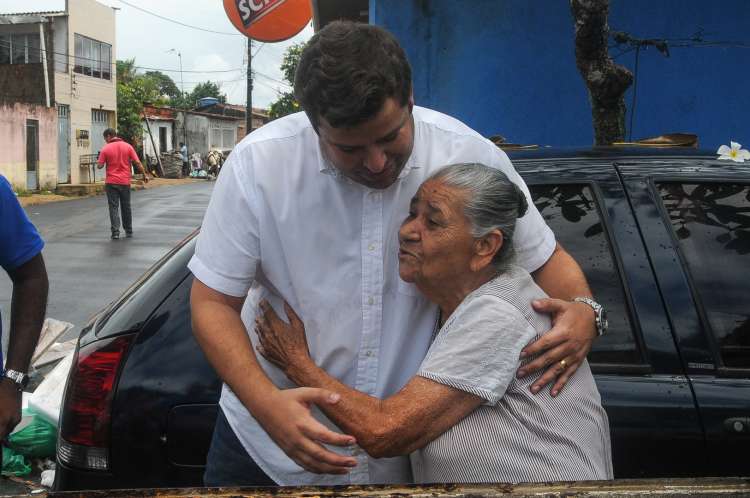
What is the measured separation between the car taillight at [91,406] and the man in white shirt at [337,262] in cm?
68

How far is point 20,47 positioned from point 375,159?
2945 cm

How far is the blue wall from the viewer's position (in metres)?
6.96

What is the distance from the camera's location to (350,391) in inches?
63.7

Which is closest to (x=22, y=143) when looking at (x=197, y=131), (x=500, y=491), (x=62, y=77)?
(x=62, y=77)

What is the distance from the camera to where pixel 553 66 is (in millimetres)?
7266

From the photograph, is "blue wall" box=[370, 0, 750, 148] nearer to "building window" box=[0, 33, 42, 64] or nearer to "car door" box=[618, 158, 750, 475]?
"car door" box=[618, 158, 750, 475]

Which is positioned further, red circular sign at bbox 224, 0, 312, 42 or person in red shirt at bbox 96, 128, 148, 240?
person in red shirt at bbox 96, 128, 148, 240

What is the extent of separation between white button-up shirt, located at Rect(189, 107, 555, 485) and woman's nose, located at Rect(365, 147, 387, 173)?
128mm

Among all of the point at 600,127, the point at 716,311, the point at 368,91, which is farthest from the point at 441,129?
the point at 600,127

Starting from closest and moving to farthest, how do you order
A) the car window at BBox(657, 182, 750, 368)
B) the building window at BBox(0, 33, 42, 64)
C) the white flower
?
the car window at BBox(657, 182, 750, 368) → the white flower → the building window at BBox(0, 33, 42, 64)

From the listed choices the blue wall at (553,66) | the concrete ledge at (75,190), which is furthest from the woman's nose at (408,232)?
the concrete ledge at (75,190)

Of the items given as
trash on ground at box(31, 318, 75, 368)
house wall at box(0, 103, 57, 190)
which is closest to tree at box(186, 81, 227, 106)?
house wall at box(0, 103, 57, 190)

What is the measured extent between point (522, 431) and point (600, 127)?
3728mm

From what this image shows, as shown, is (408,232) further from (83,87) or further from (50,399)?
(83,87)
